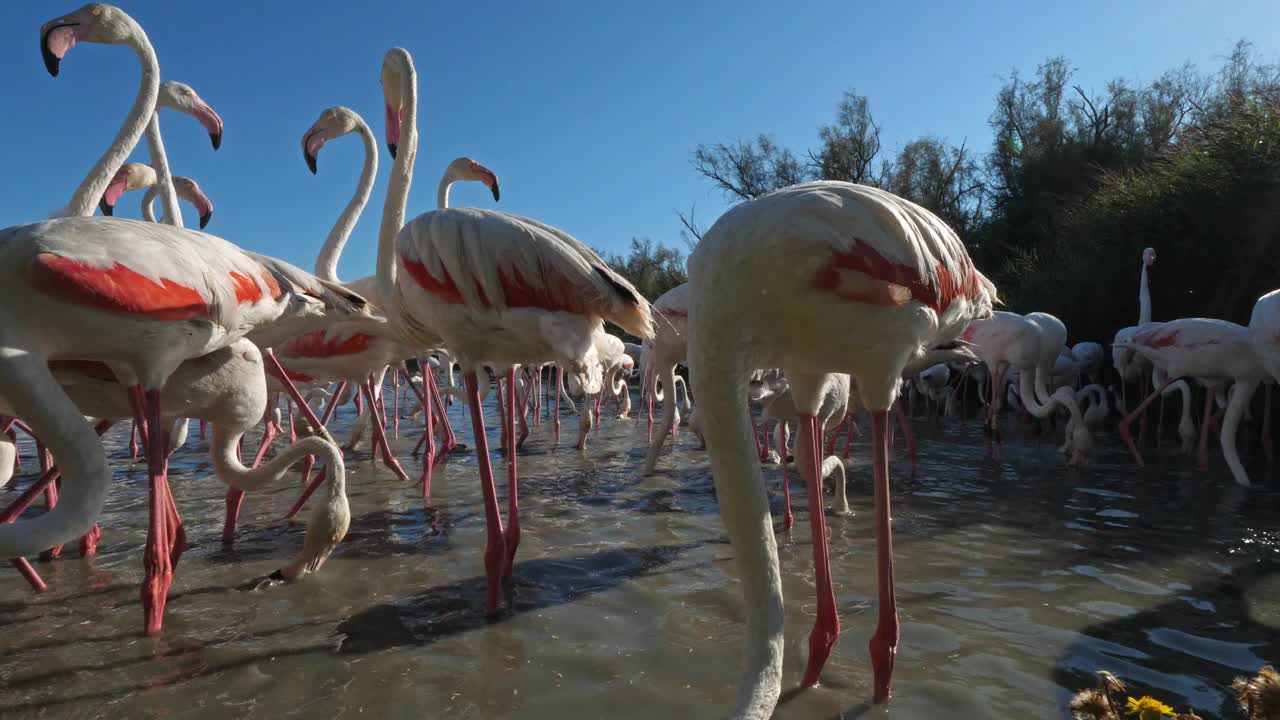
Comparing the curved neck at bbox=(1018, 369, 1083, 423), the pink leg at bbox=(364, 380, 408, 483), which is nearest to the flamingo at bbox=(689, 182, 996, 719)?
the pink leg at bbox=(364, 380, 408, 483)

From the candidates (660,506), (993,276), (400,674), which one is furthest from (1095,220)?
(400,674)

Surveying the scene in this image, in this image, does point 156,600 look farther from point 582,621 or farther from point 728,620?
point 728,620

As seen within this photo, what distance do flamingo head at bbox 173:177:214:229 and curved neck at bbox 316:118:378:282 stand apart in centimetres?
214

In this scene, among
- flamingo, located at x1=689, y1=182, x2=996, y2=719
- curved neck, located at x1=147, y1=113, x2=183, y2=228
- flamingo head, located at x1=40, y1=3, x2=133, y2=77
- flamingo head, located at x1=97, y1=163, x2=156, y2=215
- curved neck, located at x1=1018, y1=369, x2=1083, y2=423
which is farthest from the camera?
curved neck, located at x1=1018, y1=369, x2=1083, y2=423

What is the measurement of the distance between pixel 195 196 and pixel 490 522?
236 inches

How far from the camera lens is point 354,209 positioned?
6.12 metres

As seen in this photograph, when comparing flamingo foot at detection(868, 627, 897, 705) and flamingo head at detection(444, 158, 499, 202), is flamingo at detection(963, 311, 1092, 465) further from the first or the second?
flamingo foot at detection(868, 627, 897, 705)

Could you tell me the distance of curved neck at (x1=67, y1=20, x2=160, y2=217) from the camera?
13.3 ft

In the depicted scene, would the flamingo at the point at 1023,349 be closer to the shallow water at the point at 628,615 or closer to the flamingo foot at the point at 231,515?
the shallow water at the point at 628,615

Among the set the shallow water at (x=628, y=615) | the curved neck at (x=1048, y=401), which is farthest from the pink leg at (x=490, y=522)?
the curved neck at (x=1048, y=401)

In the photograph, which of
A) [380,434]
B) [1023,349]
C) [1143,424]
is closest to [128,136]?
[380,434]

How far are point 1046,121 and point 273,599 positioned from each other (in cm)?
2277

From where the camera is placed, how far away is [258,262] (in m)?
3.48

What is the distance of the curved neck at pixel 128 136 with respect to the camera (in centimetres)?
407
